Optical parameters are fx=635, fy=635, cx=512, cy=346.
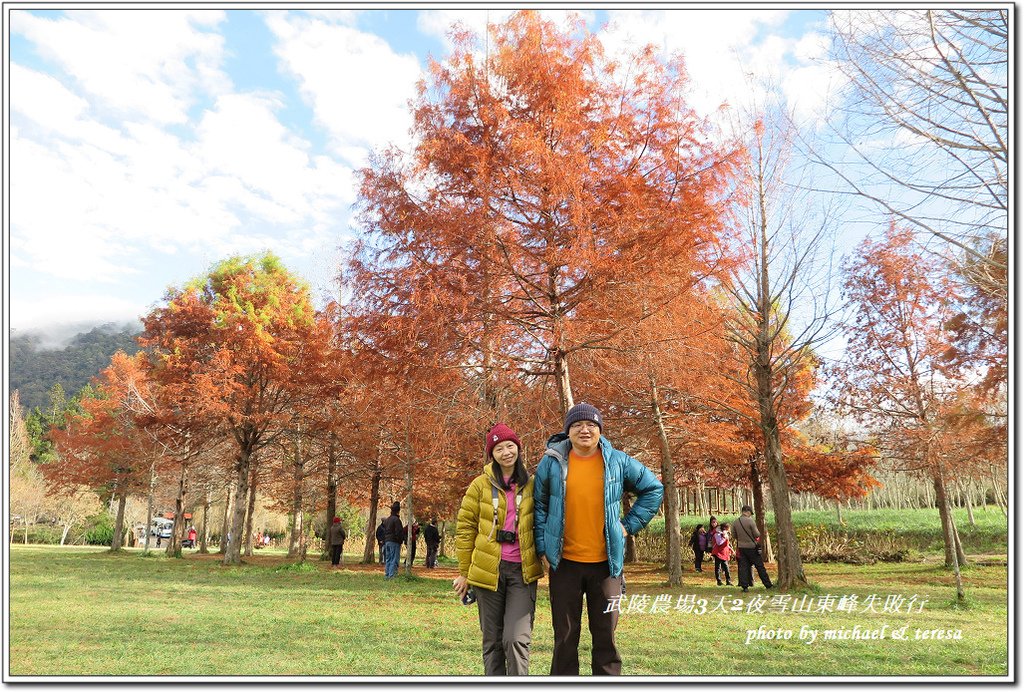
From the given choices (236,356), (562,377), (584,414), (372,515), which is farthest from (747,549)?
(236,356)

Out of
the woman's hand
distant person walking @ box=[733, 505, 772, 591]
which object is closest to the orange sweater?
the woman's hand

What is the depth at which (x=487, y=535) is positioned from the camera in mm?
4254

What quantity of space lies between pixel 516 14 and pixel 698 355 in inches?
232

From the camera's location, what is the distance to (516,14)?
9.05 m

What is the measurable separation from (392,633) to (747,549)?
8.20 metres

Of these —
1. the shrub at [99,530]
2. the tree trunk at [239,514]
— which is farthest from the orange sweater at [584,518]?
the shrub at [99,530]

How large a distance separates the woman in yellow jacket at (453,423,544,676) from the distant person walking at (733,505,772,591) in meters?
9.66

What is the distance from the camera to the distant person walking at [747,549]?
12672mm

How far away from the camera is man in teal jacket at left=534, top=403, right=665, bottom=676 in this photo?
4047 mm

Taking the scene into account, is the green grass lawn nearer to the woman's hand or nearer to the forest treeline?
the woman's hand

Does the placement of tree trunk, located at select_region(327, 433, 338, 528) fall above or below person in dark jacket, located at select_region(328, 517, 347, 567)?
above

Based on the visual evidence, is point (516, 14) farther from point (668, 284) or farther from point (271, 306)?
point (271, 306)

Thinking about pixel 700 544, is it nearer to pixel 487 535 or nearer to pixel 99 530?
pixel 487 535
